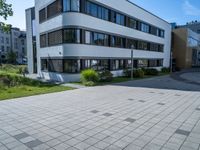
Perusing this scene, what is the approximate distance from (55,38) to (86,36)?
154 inches

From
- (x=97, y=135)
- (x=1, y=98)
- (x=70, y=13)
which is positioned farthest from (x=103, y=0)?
(x=97, y=135)

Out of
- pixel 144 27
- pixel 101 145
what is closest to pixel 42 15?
pixel 144 27

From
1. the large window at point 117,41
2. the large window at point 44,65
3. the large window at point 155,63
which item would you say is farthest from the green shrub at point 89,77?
the large window at point 155,63

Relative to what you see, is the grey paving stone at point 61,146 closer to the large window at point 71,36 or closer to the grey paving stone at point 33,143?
the grey paving stone at point 33,143

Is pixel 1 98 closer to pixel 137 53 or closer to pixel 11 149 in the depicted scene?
pixel 11 149

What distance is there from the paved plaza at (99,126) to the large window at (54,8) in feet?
45.1

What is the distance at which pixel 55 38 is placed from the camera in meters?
20.4

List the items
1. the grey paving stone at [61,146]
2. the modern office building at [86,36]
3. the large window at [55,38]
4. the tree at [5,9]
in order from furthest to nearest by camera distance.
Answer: the large window at [55,38] < the modern office building at [86,36] < the tree at [5,9] < the grey paving stone at [61,146]

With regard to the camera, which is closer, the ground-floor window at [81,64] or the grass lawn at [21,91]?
the grass lawn at [21,91]

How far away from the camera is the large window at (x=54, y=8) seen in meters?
19.2

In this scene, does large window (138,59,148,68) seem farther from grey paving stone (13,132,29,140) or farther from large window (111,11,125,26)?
grey paving stone (13,132,29,140)

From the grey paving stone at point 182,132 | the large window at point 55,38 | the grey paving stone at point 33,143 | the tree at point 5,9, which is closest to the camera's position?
the grey paving stone at point 33,143

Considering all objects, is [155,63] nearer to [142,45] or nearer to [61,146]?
[142,45]

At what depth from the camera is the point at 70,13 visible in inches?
708
